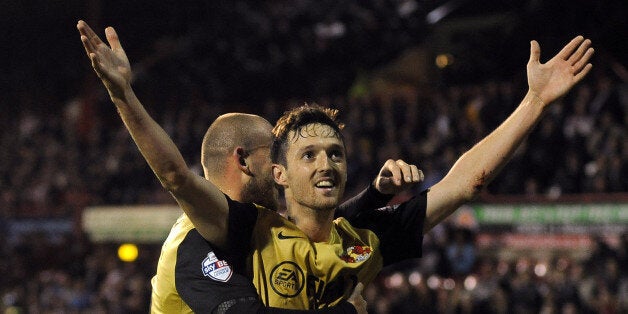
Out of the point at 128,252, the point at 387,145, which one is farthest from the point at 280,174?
the point at 128,252

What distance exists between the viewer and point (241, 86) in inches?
849

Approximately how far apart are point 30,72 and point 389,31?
11.4 metres

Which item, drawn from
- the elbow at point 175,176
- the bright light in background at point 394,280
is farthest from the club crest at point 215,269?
the bright light in background at point 394,280

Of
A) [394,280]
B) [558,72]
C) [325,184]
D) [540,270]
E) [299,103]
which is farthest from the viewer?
[299,103]

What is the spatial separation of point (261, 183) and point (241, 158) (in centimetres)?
15

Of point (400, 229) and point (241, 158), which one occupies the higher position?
point (241, 158)

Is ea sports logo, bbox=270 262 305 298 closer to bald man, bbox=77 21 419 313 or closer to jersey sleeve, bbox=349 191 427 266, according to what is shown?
bald man, bbox=77 21 419 313

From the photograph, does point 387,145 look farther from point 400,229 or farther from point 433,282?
point 400,229

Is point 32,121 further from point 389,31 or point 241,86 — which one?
point 389,31

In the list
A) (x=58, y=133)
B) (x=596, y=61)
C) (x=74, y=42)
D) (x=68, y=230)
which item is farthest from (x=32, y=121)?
(x=596, y=61)

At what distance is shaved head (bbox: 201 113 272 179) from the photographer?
16.1 ft

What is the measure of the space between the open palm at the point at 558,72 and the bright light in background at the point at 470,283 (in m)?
7.42

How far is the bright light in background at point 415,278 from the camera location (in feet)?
41.1

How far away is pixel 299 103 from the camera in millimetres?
19781
